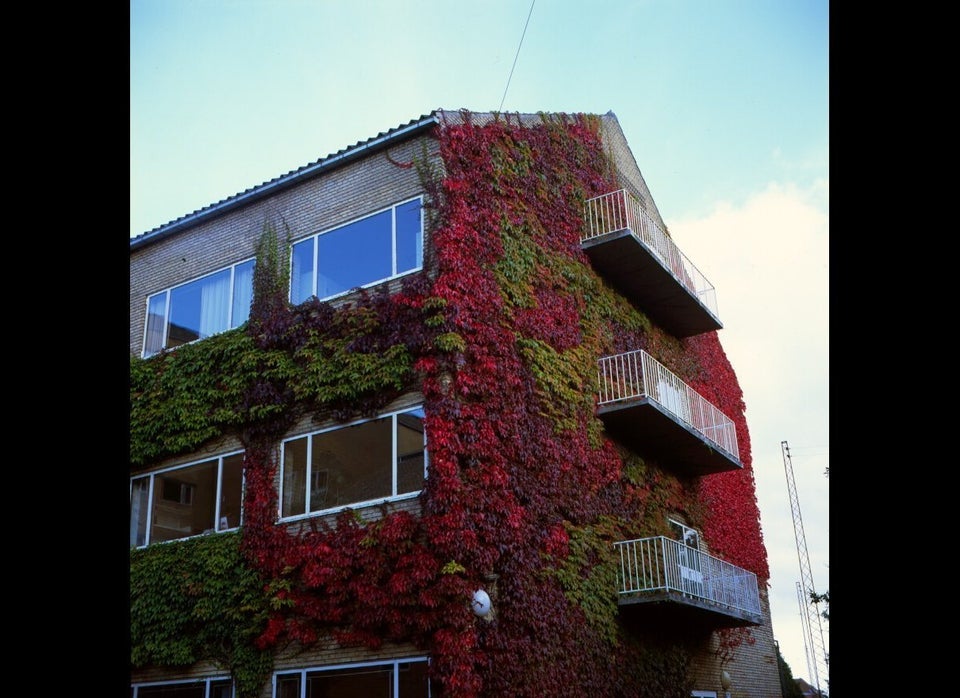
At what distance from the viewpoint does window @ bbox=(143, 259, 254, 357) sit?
1712cm

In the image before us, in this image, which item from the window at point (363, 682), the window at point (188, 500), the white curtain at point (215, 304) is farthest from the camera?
the white curtain at point (215, 304)

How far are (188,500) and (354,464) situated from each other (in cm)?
374

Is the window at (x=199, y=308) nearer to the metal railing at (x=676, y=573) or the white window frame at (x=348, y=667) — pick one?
the white window frame at (x=348, y=667)

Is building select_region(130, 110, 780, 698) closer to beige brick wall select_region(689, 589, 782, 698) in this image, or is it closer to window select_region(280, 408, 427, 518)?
window select_region(280, 408, 427, 518)

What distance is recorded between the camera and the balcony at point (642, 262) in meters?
18.5

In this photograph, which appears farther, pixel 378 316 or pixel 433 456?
pixel 378 316

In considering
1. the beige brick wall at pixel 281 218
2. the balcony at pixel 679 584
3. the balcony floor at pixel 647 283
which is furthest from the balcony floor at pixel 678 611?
the beige brick wall at pixel 281 218

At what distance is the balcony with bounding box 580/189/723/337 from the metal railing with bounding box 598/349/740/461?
1883mm

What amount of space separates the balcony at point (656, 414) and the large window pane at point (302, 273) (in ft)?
18.2
